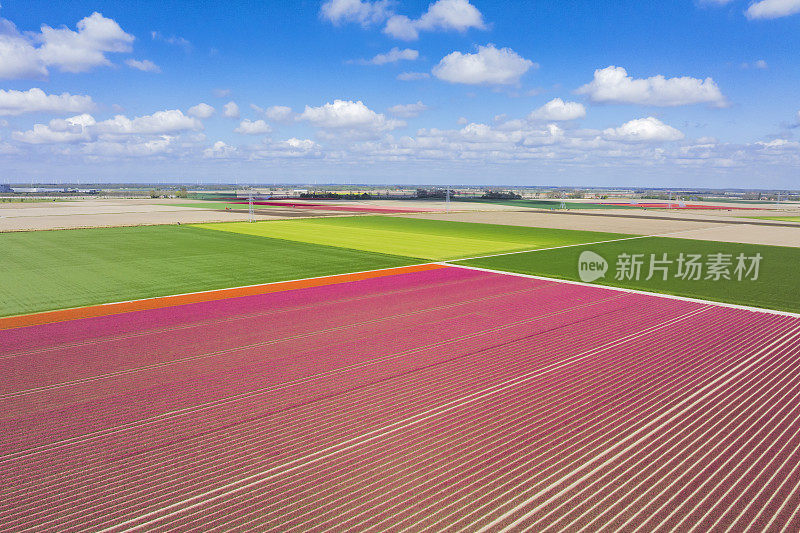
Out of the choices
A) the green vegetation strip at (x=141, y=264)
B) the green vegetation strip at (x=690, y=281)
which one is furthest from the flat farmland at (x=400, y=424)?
the green vegetation strip at (x=141, y=264)

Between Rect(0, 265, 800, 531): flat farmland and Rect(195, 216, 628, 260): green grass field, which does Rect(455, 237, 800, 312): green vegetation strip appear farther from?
Rect(0, 265, 800, 531): flat farmland

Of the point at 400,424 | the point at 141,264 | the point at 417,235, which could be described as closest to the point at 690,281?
the point at 400,424

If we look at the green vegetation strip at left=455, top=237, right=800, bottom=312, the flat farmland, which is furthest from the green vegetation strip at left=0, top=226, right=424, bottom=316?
the green vegetation strip at left=455, top=237, right=800, bottom=312

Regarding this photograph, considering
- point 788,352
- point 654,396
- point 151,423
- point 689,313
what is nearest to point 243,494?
point 151,423

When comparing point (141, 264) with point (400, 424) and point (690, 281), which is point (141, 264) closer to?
point (400, 424)

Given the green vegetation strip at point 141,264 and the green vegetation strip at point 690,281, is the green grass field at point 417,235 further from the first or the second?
the green vegetation strip at point 690,281
